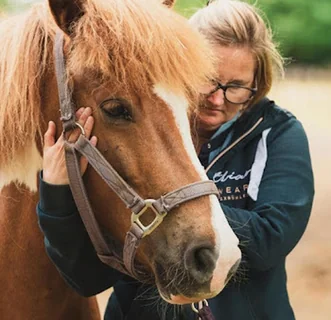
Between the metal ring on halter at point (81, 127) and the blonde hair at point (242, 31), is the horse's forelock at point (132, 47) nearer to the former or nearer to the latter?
the metal ring on halter at point (81, 127)

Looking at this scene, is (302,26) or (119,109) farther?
(302,26)

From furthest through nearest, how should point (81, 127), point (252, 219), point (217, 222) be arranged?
point (252, 219)
point (81, 127)
point (217, 222)

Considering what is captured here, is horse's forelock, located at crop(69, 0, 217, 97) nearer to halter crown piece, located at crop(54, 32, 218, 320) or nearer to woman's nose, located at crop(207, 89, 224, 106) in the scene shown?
halter crown piece, located at crop(54, 32, 218, 320)

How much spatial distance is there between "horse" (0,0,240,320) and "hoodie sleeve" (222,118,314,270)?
312 millimetres

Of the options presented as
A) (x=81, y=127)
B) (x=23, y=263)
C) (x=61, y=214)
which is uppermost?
(x=81, y=127)

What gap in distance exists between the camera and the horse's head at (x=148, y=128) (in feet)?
5.25

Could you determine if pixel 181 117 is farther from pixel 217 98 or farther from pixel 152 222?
pixel 217 98

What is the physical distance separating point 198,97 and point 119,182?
403 mm

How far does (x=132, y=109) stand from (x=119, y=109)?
0.04 m

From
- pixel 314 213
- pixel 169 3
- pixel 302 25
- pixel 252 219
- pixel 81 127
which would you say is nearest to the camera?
pixel 81 127

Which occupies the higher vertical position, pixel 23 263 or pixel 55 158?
pixel 55 158

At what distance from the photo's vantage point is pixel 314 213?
26.1ft

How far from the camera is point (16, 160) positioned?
1859 mm

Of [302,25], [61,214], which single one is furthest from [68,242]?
[302,25]
